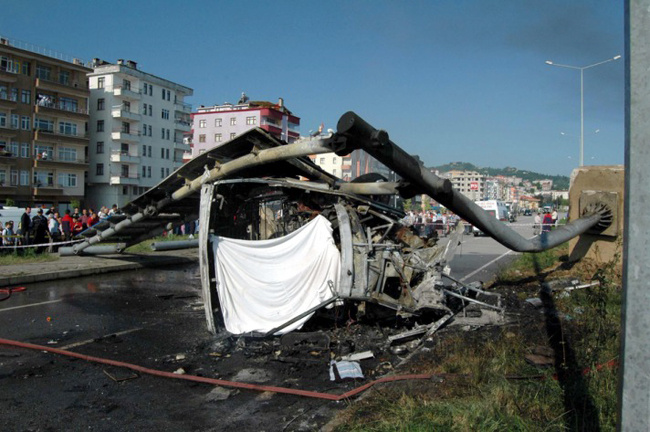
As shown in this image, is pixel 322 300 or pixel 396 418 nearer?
pixel 396 418

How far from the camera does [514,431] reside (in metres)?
3.77

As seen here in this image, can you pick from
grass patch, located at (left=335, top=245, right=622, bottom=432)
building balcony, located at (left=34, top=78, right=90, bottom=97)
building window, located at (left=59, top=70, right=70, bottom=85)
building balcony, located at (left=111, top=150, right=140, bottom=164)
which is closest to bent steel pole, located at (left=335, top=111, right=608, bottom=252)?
grass patch, located at (left=335, top=245, right=622, bottom=432)

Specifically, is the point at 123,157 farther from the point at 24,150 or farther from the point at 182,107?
the point at 182,107

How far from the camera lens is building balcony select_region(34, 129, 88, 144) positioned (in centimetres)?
5411

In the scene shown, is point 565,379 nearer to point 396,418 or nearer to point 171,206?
point 396,418

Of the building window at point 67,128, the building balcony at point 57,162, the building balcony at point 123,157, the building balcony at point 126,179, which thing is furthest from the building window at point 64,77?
the building balcony at point 126,179

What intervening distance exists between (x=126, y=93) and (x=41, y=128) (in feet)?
39.7

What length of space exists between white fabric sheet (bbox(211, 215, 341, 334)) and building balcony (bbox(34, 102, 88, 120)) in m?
55.1

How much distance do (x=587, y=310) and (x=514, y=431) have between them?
459 centimetres

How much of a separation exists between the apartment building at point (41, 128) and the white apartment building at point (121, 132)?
366 centimetres

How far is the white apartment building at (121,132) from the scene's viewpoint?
63656 mm

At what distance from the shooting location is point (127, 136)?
6450cm

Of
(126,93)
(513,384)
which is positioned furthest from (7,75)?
(513,384)

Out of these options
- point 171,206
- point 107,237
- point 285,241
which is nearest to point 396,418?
point 285,241
